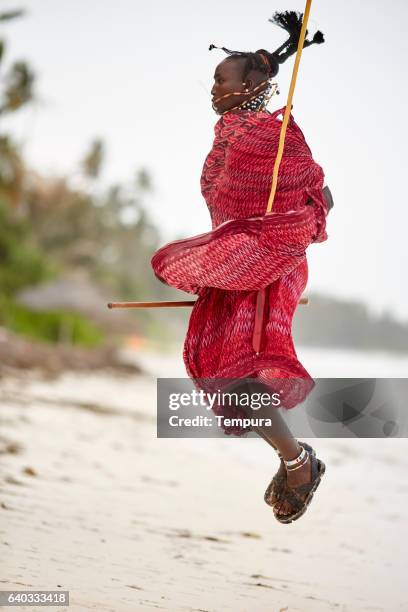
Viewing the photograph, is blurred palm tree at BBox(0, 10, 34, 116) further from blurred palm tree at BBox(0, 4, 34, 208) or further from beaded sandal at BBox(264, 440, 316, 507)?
beaded sandal at BBox(264, 440, 316, 507)

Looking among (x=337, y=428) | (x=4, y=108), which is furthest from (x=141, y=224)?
(x=337, y=428)

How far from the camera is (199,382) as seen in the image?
2.13m

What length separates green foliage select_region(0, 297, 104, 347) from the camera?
1775 centimetres

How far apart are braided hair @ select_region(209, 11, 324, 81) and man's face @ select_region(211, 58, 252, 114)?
3cm

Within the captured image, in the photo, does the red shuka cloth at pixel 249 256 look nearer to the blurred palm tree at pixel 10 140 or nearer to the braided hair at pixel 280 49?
the braided hair at pixel 280 49

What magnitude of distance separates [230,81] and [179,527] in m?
2.42

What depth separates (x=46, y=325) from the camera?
1977 centimetres

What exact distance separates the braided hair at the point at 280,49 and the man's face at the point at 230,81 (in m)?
0.03

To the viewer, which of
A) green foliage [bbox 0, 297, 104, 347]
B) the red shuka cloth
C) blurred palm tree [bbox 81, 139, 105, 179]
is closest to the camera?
the red shuka cloth

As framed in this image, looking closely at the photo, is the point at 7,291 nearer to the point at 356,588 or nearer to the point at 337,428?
the point at 337,428

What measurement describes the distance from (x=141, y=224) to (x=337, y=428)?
4124 cm

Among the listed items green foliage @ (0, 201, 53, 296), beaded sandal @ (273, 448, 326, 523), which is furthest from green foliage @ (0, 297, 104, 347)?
beaded sandal @ (273, 448, 326, 523)

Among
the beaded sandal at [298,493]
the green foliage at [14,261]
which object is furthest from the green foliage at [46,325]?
the beaded sandal at [298,493]

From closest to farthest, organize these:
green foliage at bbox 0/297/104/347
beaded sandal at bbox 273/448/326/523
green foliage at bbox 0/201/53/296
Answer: beaded sandal at bbox 273/448/326/523, green foliage at bbox 0/297/104/347, green foliage at bbox 0/201/53/296
